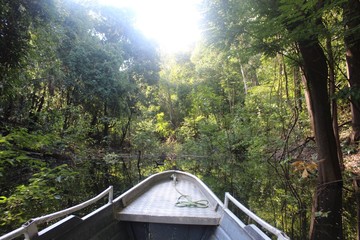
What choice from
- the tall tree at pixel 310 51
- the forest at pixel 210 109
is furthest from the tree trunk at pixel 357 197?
the tall tree at pixel 310 51

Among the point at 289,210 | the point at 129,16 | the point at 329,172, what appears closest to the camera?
the point at 289,210

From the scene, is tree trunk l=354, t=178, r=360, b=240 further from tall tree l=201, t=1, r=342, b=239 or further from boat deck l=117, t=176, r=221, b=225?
boat deck l=117, t=176, r=221, b=225

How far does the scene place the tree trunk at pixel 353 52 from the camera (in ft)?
14.2

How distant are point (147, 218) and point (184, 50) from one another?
1014 inches

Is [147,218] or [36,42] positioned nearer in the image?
[147,218]

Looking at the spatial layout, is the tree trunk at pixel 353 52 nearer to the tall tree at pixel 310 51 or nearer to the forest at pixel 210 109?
the forest at pixel 210 109

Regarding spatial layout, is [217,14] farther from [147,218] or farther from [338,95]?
[147,218]

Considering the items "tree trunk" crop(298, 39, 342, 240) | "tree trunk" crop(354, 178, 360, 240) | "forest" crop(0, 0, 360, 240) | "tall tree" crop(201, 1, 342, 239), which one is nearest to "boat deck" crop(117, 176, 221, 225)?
"forest" crop(0, 0, 360, 240)

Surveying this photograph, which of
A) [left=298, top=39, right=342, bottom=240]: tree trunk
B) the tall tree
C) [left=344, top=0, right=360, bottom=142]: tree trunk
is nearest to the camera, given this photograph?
[left=344, top=0, right=360, bottom=142]: tree trunk

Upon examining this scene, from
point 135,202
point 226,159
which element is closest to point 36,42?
point 135,202

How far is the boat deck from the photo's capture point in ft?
10.5

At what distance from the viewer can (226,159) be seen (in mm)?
14906

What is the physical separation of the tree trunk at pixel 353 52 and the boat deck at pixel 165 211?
3.07 m

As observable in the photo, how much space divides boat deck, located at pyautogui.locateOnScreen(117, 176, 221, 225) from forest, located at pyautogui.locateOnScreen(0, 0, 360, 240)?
1.53 m
